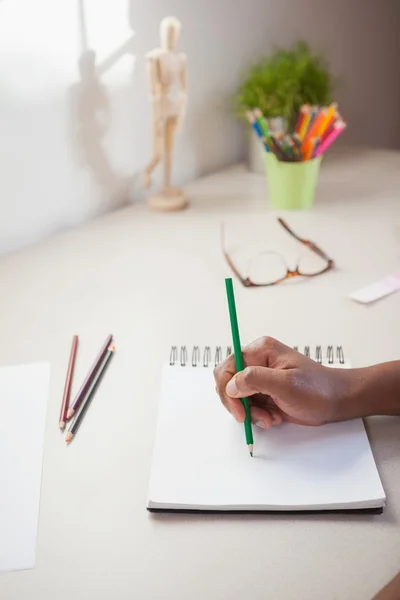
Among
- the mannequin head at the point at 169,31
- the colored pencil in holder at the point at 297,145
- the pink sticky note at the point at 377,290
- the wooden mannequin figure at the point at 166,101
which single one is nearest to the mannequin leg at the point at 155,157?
the wooden mannequin figure at the point at 166,101

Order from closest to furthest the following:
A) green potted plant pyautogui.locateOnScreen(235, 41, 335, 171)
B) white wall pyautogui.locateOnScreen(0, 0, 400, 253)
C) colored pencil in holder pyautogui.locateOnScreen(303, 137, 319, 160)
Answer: white wall pyautogui.locateOnScreen(0, 0, 400, 253)
colored pencil in holder pyautogui.locateOnScreen(303, 137, 319, 160)
green potted plant pyautogui.locateOnScreen(235, 41, 335, 171)

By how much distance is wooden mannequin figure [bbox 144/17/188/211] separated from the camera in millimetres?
1173

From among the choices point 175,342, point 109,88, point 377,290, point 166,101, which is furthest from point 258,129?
point 175,342

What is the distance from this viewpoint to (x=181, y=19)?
134 cm

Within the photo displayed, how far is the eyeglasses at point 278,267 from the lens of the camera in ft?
3.28

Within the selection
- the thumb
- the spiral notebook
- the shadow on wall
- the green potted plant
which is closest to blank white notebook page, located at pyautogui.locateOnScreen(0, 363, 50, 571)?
the spiral notebook

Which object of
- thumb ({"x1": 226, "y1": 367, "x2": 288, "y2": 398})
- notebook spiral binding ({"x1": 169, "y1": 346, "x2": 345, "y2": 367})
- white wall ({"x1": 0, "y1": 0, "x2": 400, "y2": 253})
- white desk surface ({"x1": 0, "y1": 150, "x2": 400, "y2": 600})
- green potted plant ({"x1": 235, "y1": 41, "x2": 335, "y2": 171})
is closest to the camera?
white desk surface ({"x1": 0, "y1": 150, "x2": 400, "y2": 600})

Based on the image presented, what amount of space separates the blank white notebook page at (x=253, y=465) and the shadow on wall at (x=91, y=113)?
0.65m

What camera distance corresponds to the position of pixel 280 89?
4.63ft

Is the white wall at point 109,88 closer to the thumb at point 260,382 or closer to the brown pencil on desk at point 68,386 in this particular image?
the brown pencil on desk at point 68,386

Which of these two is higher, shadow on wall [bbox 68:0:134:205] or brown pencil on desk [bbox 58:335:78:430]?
shadow on wall [bbox 68:0:134:205]

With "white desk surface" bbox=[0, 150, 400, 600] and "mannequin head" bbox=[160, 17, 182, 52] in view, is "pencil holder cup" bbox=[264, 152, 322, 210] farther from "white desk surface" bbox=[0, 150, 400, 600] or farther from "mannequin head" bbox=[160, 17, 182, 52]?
"mannequin head" bbox=[160, 17, 182, 52]

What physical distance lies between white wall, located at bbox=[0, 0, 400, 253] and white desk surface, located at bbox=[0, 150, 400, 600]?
0.06 m

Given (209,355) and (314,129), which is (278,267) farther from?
(314,129)
